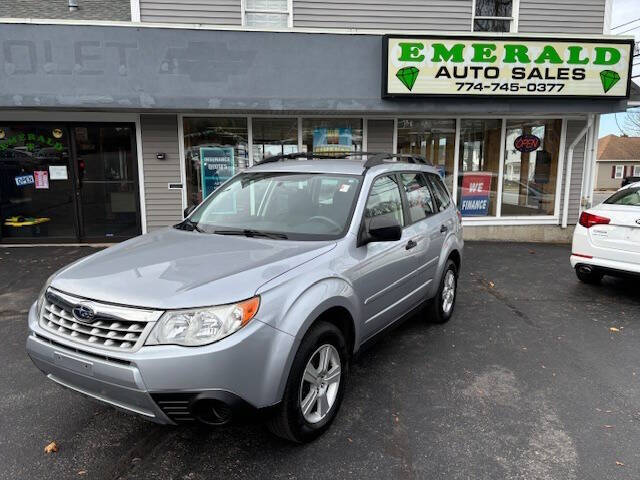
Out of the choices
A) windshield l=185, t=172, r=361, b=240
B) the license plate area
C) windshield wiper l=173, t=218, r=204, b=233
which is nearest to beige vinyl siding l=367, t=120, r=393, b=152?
windshield l=185, t=172, r=361, b=240

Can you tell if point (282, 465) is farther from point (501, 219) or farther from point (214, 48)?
point (501, 219)

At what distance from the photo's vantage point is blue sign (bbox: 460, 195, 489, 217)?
10289mm

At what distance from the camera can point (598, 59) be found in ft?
28.0

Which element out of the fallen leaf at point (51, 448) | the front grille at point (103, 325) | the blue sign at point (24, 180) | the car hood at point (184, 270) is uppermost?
the blue sign at point (24, 180)

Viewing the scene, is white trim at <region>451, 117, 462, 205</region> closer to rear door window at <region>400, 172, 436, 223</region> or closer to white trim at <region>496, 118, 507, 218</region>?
white trim at <region>496, 118, 507, 218</region>

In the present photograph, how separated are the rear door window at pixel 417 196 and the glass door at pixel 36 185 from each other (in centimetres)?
709

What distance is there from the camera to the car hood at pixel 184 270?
97.3 inches

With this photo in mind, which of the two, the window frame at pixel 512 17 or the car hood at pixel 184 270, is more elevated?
the window frame at pixel 512 17

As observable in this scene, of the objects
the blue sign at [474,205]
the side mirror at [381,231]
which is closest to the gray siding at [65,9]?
the blue sign at [474,205]

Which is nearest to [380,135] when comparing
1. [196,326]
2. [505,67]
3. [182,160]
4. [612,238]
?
[505,67]

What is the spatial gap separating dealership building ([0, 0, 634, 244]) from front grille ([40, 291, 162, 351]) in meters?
5.73

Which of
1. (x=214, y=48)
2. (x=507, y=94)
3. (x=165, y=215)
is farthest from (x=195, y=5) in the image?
(x=507, y=94)

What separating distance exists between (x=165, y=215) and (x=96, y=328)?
23.0ft

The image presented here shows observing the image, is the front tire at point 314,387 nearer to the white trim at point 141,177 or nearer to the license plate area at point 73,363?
the license plate area at point 73,363
